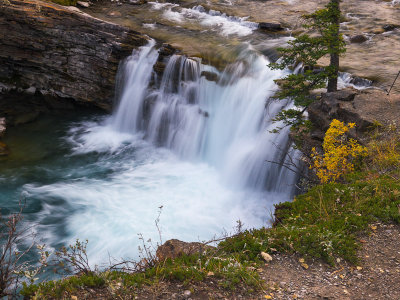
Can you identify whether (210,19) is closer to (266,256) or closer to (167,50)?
(167,50)

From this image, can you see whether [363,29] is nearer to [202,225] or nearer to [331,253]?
[202,225]

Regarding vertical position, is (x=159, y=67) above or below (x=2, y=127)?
above

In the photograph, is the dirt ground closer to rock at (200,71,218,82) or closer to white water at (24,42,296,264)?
white water at (24,42,296,264)

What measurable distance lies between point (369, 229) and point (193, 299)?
2.94 metres

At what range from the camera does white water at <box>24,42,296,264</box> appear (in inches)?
374

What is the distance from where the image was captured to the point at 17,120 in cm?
1534

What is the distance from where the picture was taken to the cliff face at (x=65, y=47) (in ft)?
48.4

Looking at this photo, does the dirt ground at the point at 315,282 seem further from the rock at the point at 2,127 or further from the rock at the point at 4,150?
the rock at the point at 2,127

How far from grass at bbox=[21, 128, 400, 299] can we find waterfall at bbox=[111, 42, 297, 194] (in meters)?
4.17

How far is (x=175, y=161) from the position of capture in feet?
43.2

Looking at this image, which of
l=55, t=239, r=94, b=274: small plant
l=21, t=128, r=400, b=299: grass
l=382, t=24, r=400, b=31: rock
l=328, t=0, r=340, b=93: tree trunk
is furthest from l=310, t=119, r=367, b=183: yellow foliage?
l=382, t=24, r=400, b=31: rock

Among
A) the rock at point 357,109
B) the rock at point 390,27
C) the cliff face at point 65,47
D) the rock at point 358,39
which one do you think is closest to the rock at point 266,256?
the rock at point 357,109

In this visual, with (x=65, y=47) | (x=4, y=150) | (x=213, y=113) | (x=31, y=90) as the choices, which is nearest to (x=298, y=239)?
(x=213, y=113)

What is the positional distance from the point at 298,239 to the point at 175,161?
8774mm
